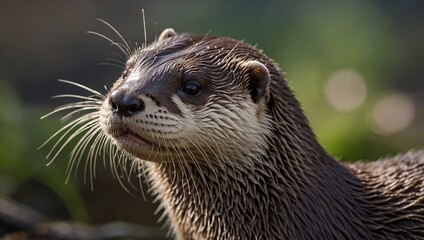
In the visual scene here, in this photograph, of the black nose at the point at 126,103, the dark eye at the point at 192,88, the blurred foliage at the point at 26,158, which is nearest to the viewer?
the black nose at the point at 126,103

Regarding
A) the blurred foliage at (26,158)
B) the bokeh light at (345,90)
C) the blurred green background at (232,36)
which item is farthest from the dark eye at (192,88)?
the bokeh light at (345,90)

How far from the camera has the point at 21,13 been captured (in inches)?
364

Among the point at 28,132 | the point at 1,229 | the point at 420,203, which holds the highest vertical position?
the point at 420,203

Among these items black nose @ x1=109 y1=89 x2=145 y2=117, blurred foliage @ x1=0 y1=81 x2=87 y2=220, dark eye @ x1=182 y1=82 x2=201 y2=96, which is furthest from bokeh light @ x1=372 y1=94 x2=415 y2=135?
black nose @ x1=109 y1=89 x2=145 y2=117

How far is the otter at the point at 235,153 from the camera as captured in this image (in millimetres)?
3295

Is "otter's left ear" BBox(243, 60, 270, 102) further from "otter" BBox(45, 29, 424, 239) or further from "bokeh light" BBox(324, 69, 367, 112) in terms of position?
"bokeh light" BBox(324, 69, 367, 112)

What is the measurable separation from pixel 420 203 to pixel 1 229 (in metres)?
1.99

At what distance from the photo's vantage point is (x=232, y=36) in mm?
7891

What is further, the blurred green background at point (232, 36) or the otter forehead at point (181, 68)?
the blurred green background at point (232, 36)

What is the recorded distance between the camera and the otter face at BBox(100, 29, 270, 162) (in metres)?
3.23

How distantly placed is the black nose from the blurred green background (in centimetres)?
149

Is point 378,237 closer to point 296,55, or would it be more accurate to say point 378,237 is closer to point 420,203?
point 420,203

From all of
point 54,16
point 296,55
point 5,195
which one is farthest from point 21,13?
point 5,195

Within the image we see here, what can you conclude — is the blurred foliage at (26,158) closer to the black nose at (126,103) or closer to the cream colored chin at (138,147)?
the cream colored chin at (138,147)
